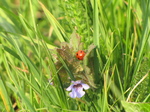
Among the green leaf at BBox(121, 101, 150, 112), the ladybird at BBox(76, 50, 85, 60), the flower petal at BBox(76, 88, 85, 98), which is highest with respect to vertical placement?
the ladybird at BBox(76, 50, 85, 60)

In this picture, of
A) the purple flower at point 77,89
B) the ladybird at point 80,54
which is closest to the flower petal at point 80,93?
the purple flower at point 77,89

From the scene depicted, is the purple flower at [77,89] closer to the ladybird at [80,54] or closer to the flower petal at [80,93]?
the flower petal at [80,93]

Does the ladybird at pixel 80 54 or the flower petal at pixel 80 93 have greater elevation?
the ladybird at pixel 80 54

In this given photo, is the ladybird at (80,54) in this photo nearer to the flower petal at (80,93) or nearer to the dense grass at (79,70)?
the dense grass at (79,70)

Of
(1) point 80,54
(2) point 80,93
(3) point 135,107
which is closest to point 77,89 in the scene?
(2) point 80,93

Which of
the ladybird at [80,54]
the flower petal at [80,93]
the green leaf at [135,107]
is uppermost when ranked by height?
the ladybird at [80,54]

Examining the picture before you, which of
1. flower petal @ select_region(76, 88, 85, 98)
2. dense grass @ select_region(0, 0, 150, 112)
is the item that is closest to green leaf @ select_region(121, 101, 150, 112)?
dense grass @ select_region(0, 0, 150, 112)

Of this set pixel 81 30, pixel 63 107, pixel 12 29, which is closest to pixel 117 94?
pixel 63 107

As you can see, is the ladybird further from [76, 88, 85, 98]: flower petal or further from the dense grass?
[76, 88, 85, 98]: flower petal

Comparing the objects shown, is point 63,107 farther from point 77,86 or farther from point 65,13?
point 65,13

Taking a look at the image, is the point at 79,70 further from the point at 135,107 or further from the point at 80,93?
the point at 135,107

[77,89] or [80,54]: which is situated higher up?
[80,54]
